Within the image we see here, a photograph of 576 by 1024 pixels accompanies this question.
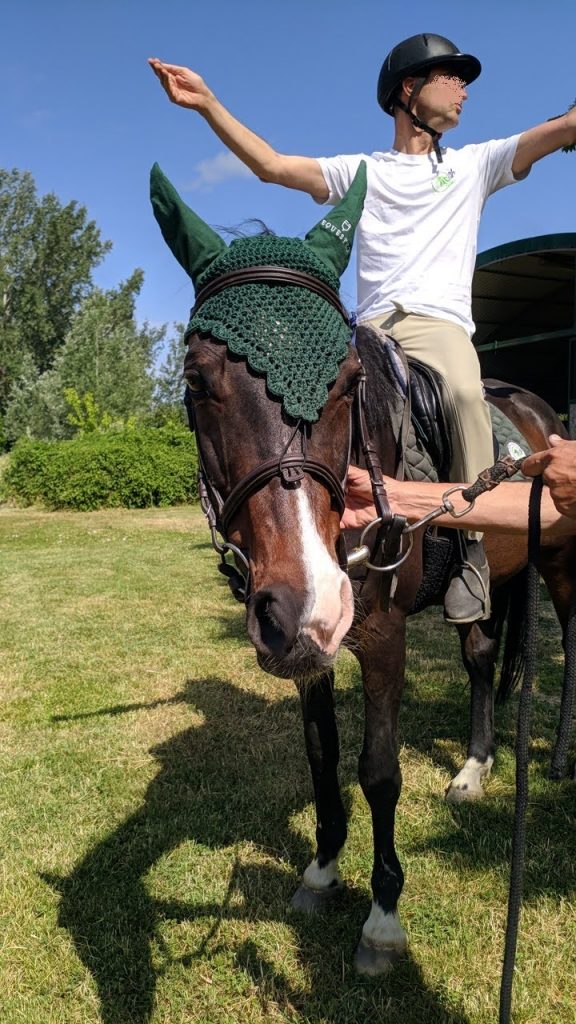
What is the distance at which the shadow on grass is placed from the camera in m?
2.35

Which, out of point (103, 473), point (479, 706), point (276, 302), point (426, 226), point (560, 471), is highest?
point (426, 226)

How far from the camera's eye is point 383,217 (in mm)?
2805

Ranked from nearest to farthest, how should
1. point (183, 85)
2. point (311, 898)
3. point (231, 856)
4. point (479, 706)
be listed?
point (183, 85) < point (311, 898) < point (231, 856) < point (479, 706)

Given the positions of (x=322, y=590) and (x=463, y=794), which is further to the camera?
(x=463, y=794)

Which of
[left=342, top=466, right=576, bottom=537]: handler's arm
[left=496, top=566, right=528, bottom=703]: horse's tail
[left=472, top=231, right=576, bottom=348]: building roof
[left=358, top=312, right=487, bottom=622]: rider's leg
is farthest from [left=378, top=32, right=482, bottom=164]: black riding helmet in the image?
[left=472, top=231, right=576, bottom=348]: building roof

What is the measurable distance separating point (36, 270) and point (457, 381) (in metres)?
50.2

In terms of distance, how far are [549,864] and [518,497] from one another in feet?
6.83

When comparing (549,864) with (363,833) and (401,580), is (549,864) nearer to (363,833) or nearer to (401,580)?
(363,833)

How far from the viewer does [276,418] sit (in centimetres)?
156

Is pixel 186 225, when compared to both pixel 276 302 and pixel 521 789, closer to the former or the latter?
pixel 276 302

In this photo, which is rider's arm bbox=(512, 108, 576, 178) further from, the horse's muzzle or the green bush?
the green bush

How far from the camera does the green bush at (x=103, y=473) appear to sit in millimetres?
19156

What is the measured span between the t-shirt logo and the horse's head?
1185mm

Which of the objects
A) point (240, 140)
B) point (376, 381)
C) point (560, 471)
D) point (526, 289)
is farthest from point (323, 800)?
point (526, 289)
